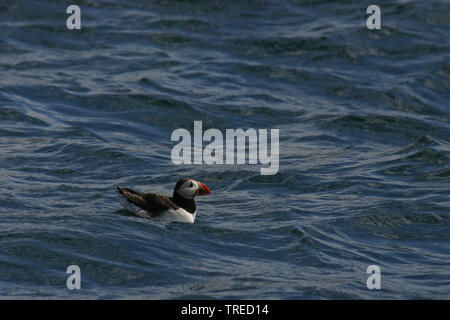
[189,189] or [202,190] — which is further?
[202,190]

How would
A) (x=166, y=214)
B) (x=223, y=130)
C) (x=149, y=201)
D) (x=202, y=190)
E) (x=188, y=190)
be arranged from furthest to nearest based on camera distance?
(x=223, y=130), (x=202, y=190), (x=188, y=190), (x=166, y=214), (x=149, y=201)

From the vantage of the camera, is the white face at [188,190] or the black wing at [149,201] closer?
the black wing at [149,201]

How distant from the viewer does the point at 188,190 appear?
12.4 meters

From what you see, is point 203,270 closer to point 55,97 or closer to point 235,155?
point 235,155

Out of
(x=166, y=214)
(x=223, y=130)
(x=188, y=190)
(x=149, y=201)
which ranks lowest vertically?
(x=166, y=214)

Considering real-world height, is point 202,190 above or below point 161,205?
above

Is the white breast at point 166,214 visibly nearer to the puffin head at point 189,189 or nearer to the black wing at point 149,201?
the black wing at point 149,201

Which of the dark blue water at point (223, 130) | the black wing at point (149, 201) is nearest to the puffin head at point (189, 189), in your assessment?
the black wing at point (149, 201)

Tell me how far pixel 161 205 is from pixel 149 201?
0.54 ft

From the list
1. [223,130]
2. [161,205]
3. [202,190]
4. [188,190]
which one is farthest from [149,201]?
[223,130]

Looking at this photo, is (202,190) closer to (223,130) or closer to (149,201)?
(149,201)

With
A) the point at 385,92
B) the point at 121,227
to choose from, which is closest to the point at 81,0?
the point at 385,92

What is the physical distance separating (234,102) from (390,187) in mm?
5155

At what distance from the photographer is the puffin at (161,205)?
39.6 feet
